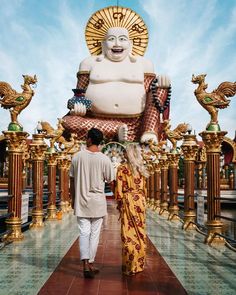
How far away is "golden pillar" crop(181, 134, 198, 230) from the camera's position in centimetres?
947

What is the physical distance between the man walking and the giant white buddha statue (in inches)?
554

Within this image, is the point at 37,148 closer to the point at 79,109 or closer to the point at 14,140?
the point at 14,140

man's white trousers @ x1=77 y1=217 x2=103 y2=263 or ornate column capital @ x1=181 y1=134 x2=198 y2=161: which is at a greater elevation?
ornate column capital @ x1=181 y1=134 x2=198 y2=161

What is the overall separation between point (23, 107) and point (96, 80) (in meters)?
12.6

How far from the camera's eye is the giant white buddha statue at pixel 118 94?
1917cm

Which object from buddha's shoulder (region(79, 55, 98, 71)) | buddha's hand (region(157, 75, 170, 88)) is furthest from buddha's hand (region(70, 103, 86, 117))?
buddha's hand (region(157, 75, 170, 88))

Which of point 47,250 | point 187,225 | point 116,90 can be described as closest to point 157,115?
point 116,90

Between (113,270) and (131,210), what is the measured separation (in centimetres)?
77

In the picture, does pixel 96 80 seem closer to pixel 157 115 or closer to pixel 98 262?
pixel 157 115

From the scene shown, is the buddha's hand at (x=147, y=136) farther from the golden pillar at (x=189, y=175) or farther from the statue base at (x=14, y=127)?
the statue base at (x=14, y=127)

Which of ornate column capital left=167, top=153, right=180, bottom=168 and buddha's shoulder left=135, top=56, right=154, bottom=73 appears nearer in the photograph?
ornate column capital left=167, top=153, right=180, bottom=168

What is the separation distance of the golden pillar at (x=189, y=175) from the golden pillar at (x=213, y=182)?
2246mm

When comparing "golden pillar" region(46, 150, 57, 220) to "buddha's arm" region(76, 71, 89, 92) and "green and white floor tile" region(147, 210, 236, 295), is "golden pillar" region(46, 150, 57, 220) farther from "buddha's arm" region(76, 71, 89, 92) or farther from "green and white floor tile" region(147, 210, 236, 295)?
"buddha's arm" region(76, 71, 89, 92)

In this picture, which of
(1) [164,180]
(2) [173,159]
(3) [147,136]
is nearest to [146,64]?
(3) [147,136]
